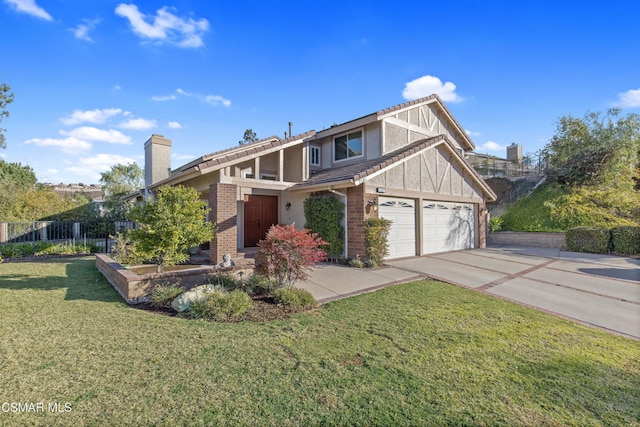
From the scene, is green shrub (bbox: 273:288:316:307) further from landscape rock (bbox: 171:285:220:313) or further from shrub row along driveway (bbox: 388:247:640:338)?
shrub row along driveway (bbox: 388:247:640:338)

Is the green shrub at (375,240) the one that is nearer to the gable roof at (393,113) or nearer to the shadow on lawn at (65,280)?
the gable roof at (393,113)

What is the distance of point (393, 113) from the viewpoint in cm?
1366

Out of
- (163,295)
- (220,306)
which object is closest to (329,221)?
(220,306)

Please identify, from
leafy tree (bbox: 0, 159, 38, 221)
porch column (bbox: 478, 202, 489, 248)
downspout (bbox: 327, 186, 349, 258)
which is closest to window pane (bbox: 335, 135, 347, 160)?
downspout (bbox: 327, 186, 349, 258)

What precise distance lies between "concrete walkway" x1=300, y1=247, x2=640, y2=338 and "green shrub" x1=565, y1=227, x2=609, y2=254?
1.43 m

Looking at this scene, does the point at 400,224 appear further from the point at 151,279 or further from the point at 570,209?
the point at 570,209

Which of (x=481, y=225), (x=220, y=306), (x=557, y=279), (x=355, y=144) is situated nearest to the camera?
(x=220, y=306)

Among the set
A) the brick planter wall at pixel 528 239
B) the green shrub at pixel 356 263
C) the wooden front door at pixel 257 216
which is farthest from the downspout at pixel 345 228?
the brick planter wall at pixel 528 239

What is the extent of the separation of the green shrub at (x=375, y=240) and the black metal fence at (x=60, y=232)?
43.3 feet

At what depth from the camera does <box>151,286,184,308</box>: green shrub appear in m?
6.18

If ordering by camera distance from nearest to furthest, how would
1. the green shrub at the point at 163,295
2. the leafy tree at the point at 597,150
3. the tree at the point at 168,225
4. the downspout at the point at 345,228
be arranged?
the green shrub at the point at 163,295 < the tree at the point at 168,225 < the downspout at the point at 345,228 < the leafy tree at the point at 597,150

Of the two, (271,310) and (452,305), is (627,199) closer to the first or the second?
(452,305)

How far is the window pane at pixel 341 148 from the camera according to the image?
1473 centimetres

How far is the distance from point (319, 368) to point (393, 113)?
12.5m
